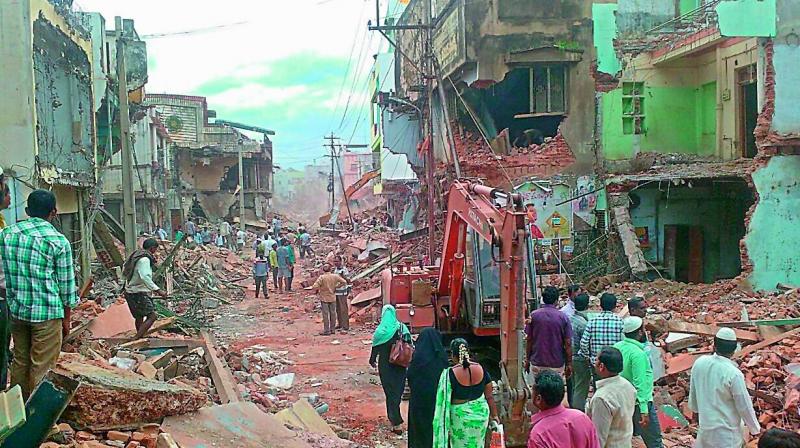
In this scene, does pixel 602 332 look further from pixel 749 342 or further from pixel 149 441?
pixel 149 441

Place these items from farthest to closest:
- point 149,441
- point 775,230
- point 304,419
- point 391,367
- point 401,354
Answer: point 775,230 < point 391,367 < point 401,354 < point 304,419 < point 149,441

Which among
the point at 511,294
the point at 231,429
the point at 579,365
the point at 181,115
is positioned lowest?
the point at 231,429

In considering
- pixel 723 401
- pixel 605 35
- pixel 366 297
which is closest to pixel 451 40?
pixel 605 35

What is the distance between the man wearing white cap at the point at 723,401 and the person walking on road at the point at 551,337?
7.35 ft

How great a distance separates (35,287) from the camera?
Answer: 200 inches

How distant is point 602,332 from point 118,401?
4420 millimetres

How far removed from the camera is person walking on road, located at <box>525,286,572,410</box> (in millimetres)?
7574

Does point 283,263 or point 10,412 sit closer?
point 10,412

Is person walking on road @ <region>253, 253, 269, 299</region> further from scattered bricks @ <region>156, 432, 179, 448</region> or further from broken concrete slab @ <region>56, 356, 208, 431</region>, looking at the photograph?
scattered bricks @ <region>156, 432, 179, 448</region>

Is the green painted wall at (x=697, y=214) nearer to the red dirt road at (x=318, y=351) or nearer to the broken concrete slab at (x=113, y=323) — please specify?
the red dirt road at (x=318, y=351)

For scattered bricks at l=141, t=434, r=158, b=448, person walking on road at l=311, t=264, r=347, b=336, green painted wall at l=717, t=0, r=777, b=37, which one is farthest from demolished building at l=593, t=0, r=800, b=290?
scattered bricks at l=141, t=434, r=158, b=448

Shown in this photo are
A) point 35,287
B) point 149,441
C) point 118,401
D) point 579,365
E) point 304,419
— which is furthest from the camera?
point 304,419

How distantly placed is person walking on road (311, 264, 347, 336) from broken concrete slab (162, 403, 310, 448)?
842 cm

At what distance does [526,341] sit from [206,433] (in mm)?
3605
